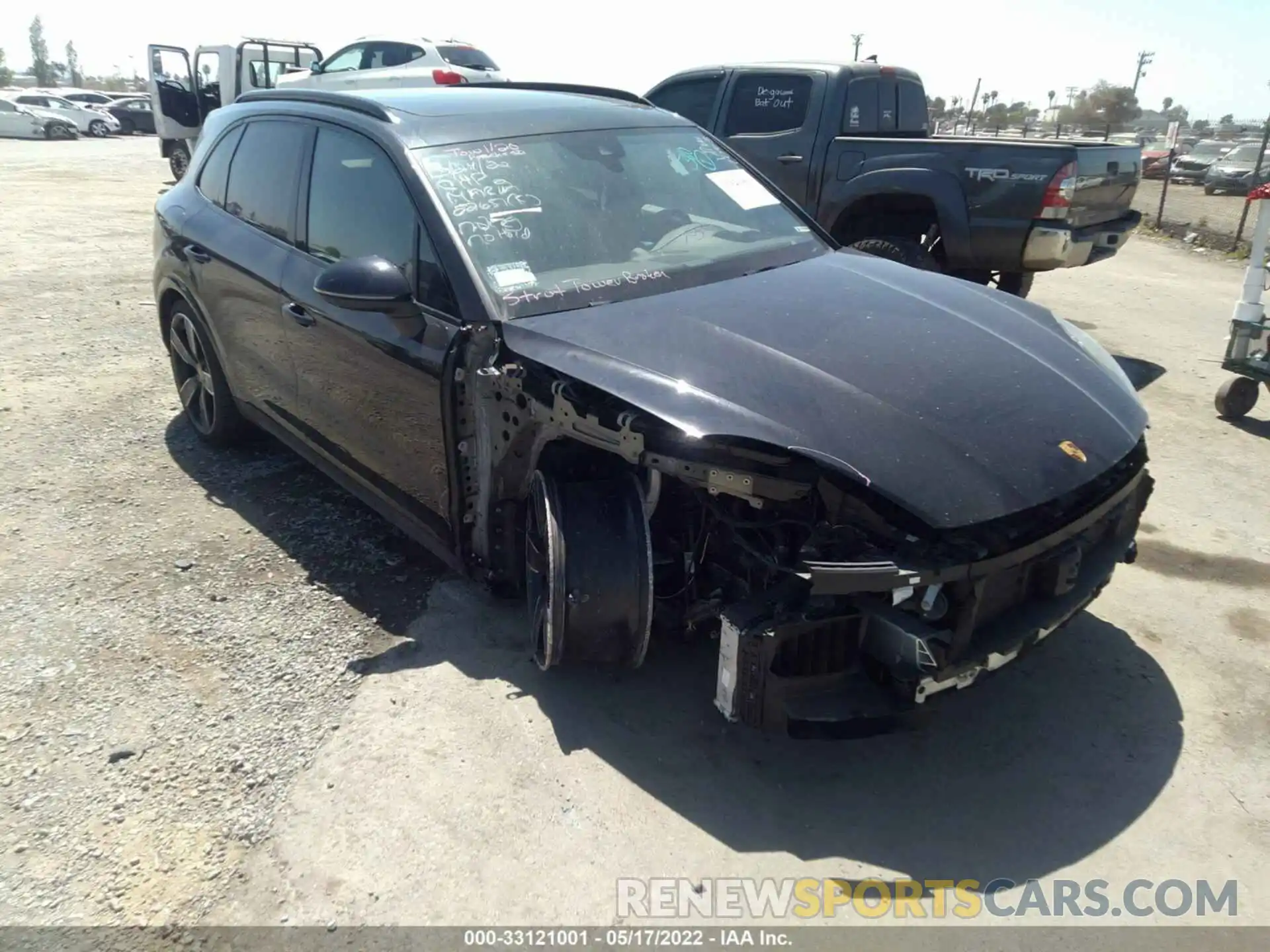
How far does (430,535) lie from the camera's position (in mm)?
3633

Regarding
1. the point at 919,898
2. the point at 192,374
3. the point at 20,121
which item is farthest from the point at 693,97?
the point at 20,121

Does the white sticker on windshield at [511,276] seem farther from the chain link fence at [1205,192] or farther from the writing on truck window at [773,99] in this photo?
the chain link fence at [1205,192]

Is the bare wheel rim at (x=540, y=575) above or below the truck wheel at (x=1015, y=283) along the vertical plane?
below

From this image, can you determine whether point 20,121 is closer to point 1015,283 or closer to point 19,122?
point 19,122

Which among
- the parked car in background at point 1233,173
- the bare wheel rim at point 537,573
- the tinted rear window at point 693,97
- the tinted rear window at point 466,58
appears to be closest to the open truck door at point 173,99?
the tinted rear window at point 466,58

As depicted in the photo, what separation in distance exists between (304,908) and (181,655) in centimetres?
141

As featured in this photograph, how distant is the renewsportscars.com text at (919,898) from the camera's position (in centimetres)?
245

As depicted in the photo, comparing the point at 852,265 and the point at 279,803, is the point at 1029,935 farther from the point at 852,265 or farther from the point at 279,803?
the point at 852,265

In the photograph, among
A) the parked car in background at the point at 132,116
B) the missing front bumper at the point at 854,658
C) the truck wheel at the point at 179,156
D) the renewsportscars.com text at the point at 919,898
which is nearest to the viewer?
the renewsportscars.com text at the point at 919,898

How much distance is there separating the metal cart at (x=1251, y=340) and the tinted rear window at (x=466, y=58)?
470 inches

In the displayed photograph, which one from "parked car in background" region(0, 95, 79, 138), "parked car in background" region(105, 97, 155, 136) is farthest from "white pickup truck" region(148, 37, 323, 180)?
"parked car in background" region(105, 97, 155, 136)

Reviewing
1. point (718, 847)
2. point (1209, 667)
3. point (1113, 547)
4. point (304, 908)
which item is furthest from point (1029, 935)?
point (304, 908)

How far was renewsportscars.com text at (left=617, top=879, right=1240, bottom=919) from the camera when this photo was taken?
2447 mm

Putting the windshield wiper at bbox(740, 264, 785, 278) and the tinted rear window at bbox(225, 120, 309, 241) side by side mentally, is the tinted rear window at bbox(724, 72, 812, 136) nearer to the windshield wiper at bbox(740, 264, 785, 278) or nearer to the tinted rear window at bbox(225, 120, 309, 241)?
the windshield wiper at bbox(740, 264, 785, 278)
